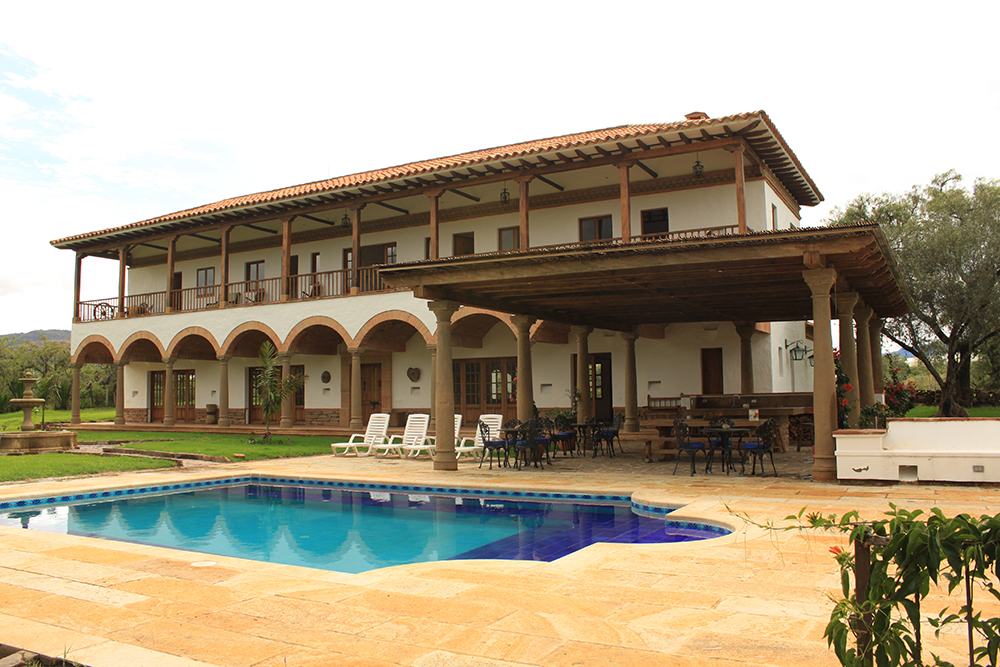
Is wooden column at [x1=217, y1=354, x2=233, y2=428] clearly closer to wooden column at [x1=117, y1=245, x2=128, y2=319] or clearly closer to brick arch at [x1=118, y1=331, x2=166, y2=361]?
brick arch at [x1=118, y1=331, x2=166, y2=361]

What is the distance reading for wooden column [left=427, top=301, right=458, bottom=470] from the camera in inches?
448

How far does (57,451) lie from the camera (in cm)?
1506

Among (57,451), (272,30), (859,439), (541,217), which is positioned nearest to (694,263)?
(859,439)

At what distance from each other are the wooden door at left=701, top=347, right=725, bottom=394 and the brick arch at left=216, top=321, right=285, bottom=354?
37.0ft

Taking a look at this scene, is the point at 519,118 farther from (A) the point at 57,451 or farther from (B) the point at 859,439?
(B) the point at 859,439

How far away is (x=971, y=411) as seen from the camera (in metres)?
24.3

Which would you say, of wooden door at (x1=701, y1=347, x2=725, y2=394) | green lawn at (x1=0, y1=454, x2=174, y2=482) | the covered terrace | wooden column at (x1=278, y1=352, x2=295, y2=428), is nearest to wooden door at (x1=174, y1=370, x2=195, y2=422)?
wooden column at (x1=278, y1=352, x2=295, y2=428)

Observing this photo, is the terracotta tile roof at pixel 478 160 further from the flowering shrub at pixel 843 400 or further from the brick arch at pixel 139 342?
the flowering shrub at pixel 843 400

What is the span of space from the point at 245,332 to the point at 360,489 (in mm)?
12205

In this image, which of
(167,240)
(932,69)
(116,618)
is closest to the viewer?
(116,618)

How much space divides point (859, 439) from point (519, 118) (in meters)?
23.0

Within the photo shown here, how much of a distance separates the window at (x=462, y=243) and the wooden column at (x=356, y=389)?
3.67 m

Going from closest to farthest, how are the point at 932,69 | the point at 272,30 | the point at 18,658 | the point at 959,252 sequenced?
1. the point at 18,658
2. the point at 272,30
3. the point at 932,69
4. the point at 959,252

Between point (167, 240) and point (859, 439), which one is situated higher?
→ point (167, 240)
